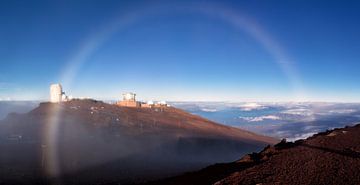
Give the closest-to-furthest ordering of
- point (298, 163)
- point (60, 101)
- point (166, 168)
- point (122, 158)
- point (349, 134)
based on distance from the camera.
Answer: point (298, 163) < point (349, 134) < point (166, 168) < point (122, 158) < point (60, 101)

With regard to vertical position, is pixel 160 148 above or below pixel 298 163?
below

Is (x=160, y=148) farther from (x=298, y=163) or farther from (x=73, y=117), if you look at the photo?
(x=298, y=163)

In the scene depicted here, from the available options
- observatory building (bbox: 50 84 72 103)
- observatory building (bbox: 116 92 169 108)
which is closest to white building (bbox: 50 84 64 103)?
observatory building (bbox: 50 84 72 103)

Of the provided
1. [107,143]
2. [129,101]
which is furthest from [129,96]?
[107,143]

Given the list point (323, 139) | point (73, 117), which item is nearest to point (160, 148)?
point (73, 117)

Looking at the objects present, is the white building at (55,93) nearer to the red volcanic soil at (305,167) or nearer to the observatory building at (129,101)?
the observatory building at (129,101)
